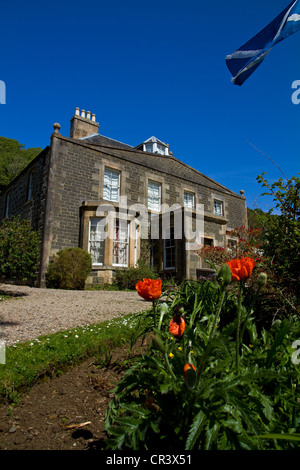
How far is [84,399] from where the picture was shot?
8.16 ft

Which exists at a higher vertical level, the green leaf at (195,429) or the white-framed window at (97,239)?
the white-framed window at (97,239)

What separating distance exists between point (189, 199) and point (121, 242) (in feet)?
20.4

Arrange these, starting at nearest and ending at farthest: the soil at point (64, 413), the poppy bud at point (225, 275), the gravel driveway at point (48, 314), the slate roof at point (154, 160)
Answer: the poppy bud at point (225, 275)
the soil at point (64, 413)
the gravel driveway at point (48, 314)
the slate roof at point (154, 160)

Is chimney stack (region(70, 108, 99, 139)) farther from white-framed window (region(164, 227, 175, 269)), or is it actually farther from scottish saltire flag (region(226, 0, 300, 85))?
scottish saltire flag (region(226, 0, 300, 85))

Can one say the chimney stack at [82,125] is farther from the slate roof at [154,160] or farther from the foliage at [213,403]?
the foliage at [213,403]

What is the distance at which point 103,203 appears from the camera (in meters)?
12.9

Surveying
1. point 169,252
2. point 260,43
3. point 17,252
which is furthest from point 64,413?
point 169,252

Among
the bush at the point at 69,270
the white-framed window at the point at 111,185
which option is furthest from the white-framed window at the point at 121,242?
the bush at the point at 69,270

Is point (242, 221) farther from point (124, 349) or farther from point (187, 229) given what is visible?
point (124, 349)

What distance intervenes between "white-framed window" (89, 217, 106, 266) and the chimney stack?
5.89 meters

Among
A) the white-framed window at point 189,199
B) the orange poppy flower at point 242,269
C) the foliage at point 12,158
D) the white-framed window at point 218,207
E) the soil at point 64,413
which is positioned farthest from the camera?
the foliage at point 12,158

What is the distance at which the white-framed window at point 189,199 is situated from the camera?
17650 millimetres

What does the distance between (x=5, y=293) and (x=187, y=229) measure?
7.39m

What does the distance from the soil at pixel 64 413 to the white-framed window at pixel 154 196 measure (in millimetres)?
13223
